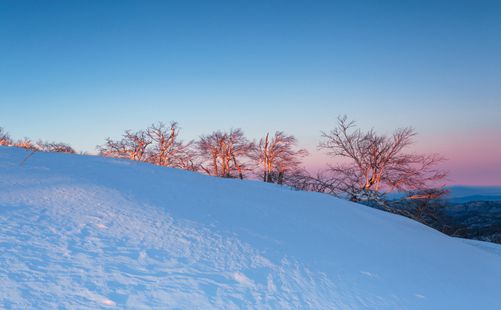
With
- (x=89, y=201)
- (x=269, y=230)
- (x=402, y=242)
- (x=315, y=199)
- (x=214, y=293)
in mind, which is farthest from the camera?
(x=315, y=199)

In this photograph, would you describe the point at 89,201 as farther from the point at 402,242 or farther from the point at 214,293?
the point at 402,242

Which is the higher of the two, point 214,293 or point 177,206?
point 177,206

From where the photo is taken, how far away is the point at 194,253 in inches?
67.1

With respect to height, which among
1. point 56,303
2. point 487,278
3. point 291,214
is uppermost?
point 291,214

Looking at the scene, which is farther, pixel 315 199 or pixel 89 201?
pixel 315 199

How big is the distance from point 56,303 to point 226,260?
0.83 meters

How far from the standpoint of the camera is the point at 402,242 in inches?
112

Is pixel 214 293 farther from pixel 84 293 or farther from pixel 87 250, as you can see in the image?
pixel 87 250

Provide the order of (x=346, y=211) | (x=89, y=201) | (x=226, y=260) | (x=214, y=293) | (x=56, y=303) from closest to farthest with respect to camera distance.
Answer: (x=56, y=303) < (x=214, y=293) < (x=226, y=260) < (x=89, y=201) < (x=346, y=211)

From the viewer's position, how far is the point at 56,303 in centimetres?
111

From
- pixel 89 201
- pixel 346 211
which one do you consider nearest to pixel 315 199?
pixel 346 211

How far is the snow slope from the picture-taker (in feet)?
4.23

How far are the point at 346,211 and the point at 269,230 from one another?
1.51 m

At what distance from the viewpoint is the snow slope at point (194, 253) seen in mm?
1290
